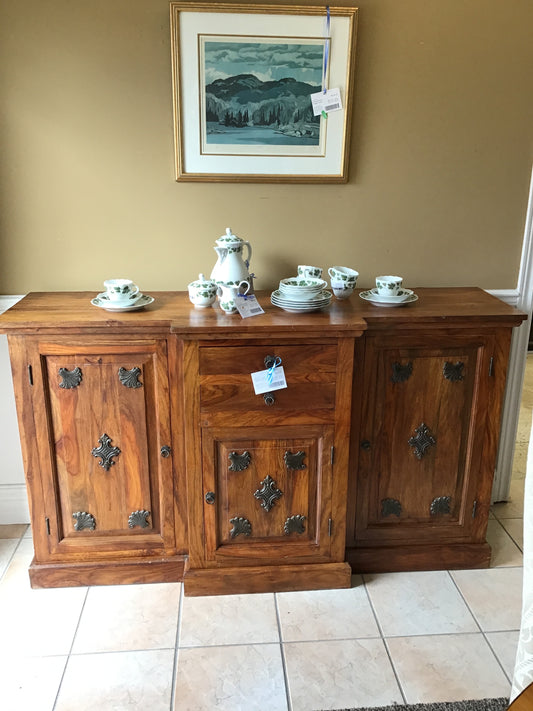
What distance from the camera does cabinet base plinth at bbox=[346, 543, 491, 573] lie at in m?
2.12

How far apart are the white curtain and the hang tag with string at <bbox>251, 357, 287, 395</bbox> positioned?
0.86m

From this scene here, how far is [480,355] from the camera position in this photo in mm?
1991

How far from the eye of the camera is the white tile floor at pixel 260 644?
1.65 metres

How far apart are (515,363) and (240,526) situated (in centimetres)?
124

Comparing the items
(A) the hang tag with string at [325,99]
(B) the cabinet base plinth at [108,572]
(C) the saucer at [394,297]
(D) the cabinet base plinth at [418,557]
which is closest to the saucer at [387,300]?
(C) the saucer at [394,297]

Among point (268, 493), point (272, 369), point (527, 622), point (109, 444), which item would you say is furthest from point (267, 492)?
point (527, 622)

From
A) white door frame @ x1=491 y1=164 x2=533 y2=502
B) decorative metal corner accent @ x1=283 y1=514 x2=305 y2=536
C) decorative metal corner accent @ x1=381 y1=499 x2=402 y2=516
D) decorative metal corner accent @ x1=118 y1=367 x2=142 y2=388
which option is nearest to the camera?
decorative metal corner accent @ x1=118 y1=367 x2=142 y2=388

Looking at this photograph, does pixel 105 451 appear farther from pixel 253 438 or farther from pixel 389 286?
pixel 389 286

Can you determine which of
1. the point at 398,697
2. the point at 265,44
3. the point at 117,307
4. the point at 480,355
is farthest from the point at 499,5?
the point at 398,697

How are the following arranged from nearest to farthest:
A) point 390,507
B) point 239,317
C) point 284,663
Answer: point 284,663, point 239,317, point 390,507

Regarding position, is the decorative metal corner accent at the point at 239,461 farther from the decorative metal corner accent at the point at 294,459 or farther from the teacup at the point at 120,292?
the teacup at the point at 120,292

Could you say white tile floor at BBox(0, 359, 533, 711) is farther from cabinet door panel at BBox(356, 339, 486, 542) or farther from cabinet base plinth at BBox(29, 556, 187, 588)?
cabinet door panel at BBox(356, 339, 486, 542)

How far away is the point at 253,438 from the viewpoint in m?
1.91

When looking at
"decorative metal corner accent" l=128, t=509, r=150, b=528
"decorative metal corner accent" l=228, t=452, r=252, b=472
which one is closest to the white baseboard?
"decorative metal corner accent" l=128, t=509, r=150, b=528
